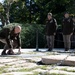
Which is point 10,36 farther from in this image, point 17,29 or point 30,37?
point 30,37

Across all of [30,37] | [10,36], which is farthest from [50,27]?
[30,37]

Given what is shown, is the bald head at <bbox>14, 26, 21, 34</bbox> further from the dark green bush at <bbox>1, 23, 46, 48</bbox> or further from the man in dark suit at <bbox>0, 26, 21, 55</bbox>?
the dark green bush at <bbox>1, 23, 46, 48</bbox>

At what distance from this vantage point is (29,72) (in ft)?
19.5

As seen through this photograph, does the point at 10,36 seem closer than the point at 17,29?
No

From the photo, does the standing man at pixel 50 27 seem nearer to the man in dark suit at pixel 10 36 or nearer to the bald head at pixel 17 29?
the man in dark suit at pixel 10 36

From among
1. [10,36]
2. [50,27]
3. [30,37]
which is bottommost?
[30,37]

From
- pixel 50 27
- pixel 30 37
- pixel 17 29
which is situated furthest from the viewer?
pixel 30 37

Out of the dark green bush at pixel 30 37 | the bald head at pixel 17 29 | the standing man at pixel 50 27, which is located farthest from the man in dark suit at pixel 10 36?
the dark green bush at pixel 30 37

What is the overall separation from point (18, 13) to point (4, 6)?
18.4ft

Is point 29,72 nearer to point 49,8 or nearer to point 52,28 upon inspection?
point 52,28

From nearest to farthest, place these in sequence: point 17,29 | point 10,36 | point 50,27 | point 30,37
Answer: point 17,29
point 10,36
point 50,27
point 30,37

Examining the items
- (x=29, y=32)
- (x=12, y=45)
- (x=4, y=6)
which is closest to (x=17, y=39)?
(x=12, y=45)

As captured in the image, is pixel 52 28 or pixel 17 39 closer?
pixel 17 39

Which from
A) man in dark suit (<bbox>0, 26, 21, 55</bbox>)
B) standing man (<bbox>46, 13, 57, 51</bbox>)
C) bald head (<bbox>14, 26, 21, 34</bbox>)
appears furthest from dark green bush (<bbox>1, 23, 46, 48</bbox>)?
bald head (<bbox>14, 26, 21, 34</bbox>)
